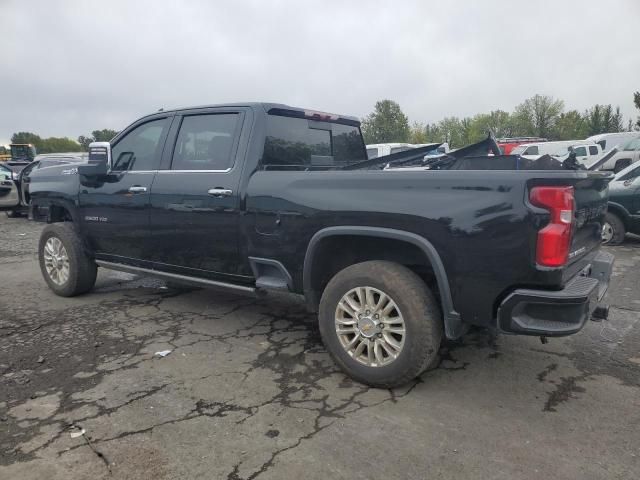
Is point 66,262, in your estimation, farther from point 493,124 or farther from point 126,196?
point 493,124

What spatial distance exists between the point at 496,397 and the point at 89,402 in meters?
2.62

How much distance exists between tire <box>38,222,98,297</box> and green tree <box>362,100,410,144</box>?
5577 cm

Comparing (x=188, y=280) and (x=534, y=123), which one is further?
(x=534, y=123)

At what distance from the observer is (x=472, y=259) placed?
286cm

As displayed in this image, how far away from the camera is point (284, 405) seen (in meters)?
3.10

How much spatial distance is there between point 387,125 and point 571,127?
21.0 metres

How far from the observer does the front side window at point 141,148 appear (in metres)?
4.63

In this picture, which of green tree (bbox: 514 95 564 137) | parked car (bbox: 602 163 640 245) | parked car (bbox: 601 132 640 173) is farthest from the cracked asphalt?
green tree (bbox: 514 95 564 137)

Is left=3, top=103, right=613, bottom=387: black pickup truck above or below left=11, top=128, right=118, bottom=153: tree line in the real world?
below

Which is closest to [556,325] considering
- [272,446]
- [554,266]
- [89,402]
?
[554,266]

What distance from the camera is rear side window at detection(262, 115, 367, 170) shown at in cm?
411

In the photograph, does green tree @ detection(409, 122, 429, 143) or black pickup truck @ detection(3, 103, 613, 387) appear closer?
black pickup truck @ detection(3, 103, 613, 387)

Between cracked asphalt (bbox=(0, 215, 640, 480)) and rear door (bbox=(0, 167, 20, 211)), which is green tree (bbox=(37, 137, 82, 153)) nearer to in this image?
rear door (bbox=(0, 167, 20, 211))

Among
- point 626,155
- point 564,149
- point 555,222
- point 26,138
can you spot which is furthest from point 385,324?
point 26,138
